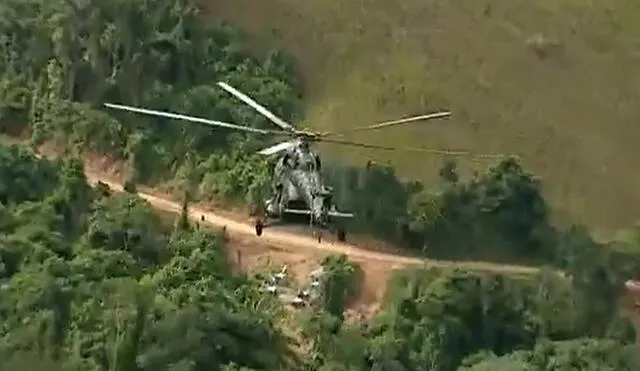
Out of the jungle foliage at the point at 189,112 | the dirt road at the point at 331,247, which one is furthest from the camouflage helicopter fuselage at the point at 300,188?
the jungle foliage at the point at 189,112

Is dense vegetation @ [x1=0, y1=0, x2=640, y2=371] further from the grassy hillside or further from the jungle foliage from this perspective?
the grassy hillside

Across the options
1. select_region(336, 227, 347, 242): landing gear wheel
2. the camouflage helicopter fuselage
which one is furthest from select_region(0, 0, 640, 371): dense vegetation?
the camouflage helicopter fuselage

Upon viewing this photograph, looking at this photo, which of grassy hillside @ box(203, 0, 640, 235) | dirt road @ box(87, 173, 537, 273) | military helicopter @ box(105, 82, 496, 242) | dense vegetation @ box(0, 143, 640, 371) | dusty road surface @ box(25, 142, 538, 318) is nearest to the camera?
military helicopter @ box(105, 82, 496, 242)

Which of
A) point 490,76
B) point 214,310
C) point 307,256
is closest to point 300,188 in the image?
point 214,310

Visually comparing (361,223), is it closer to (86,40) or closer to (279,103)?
(279,103)

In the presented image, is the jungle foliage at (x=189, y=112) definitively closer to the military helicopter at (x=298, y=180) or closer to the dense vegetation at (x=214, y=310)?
the dense vegetation at (x=214, y=310)

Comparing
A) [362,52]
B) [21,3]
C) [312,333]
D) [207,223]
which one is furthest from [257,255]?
[21,3]
